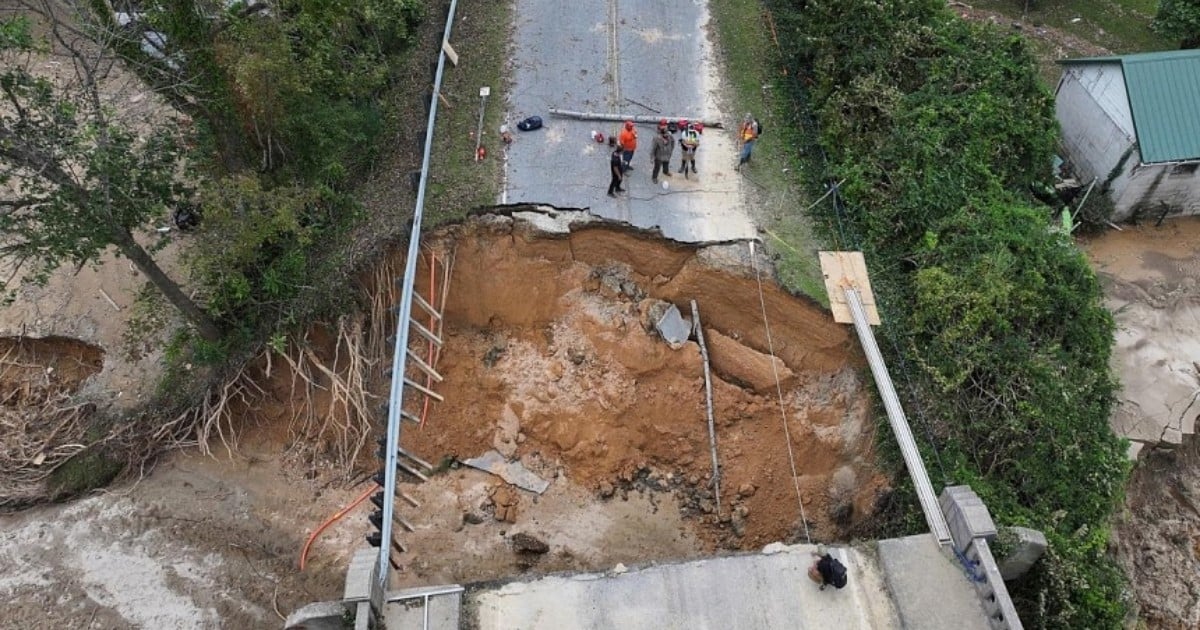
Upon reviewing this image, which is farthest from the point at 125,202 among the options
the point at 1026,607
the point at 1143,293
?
the point at 1143,293

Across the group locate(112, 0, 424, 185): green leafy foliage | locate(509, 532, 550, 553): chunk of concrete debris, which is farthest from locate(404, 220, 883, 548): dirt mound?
locate(112, 0, 424, 185): green leafy foliage

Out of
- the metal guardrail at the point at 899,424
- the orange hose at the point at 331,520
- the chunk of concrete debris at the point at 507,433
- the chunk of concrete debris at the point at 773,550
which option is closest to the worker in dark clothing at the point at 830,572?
the chunk of concrete debris at the point at 773,550

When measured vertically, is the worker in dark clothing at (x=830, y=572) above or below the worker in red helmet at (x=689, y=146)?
below

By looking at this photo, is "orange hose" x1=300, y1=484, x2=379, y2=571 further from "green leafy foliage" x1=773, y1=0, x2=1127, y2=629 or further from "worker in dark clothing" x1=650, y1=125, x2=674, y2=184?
"green leafy foliage" x1=773, y1=0, x2=1127, y2=629

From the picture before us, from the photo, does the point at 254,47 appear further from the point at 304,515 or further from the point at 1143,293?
the point at 1143,293

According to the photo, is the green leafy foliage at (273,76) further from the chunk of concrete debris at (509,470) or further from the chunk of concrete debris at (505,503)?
the chunk of concrete debris at (505,503)

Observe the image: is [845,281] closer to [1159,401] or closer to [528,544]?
[1159,401]

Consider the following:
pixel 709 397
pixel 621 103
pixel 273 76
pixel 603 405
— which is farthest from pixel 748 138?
pixel 273 76
